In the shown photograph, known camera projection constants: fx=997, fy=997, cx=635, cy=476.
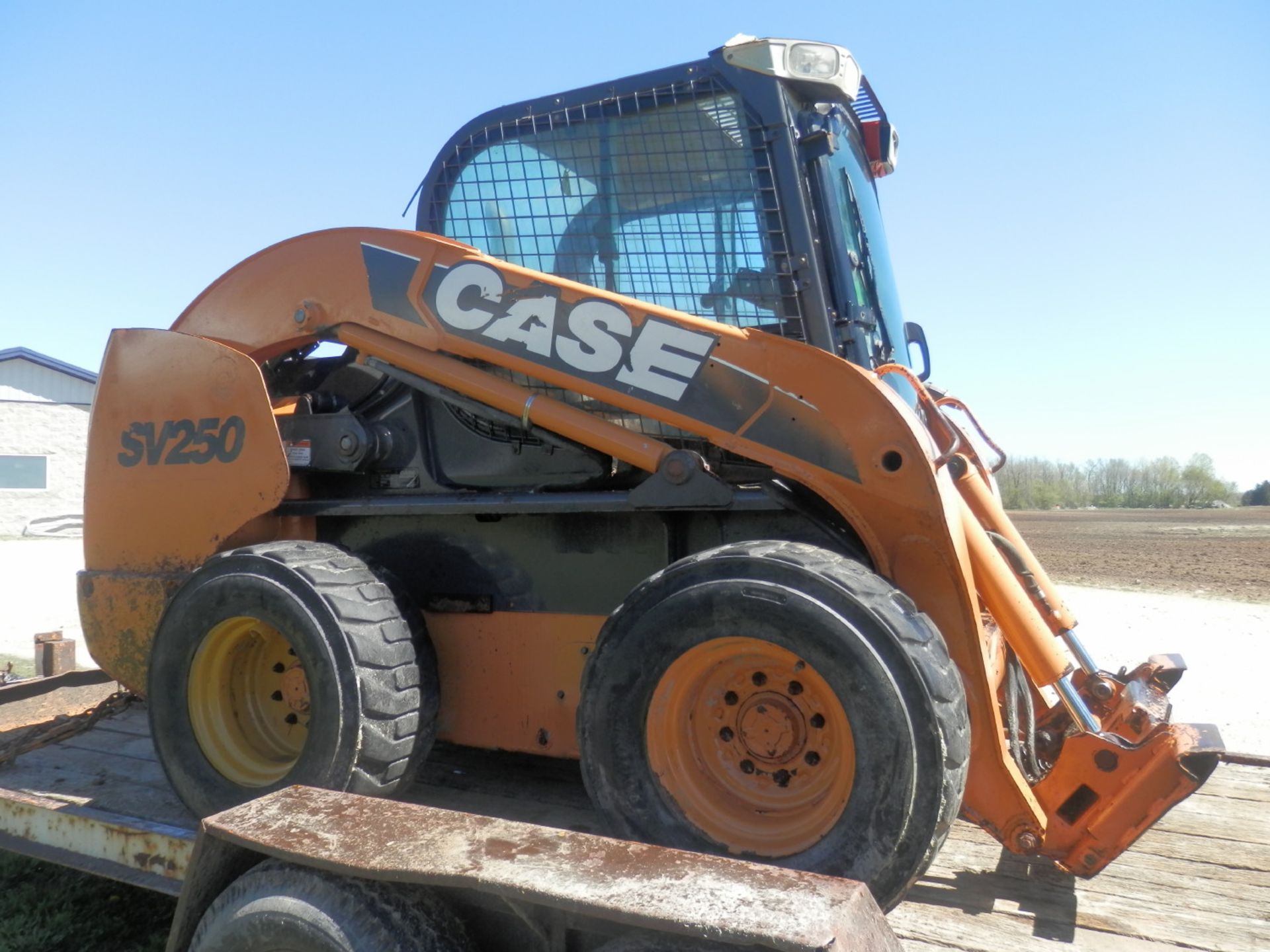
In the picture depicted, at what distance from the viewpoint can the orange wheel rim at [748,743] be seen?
2553 millimetres

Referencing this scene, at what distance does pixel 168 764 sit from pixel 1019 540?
10.2 ft

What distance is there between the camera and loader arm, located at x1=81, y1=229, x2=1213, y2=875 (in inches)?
103

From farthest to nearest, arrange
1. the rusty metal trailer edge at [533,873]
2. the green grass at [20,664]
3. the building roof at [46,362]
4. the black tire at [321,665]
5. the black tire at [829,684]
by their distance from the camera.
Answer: the building roof at [46,362] → the green grass at [20,664] → the black tire at [321,665] → the black tire at [829,684] → the rusty metal trailer edge at [533,873]

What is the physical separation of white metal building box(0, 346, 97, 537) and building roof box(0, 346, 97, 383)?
0.06 ft

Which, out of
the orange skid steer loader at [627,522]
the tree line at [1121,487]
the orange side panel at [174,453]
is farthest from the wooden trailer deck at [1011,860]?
the tree line at [1121,487]

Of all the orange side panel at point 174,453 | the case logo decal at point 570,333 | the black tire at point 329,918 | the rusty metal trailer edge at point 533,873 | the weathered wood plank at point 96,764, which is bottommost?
the weathered wood plank at point 96,764

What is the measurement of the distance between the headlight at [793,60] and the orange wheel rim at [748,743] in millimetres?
1922

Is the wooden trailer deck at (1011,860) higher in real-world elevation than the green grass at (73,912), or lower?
higher

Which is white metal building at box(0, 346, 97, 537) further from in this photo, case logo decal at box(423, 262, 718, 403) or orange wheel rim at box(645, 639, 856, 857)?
orange wheel rim at box(645, 639, 856, 857)

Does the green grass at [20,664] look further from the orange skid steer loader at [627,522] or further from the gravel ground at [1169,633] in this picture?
the orange skid steer loader at [627,522]

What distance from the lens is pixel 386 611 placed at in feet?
10.3

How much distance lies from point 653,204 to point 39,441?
89.3 ft

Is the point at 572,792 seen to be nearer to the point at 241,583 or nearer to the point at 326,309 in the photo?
the point at 241,583

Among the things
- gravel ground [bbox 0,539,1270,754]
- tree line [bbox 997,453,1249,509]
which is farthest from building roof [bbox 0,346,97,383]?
tree line [bbox 997,453,1249,509]
